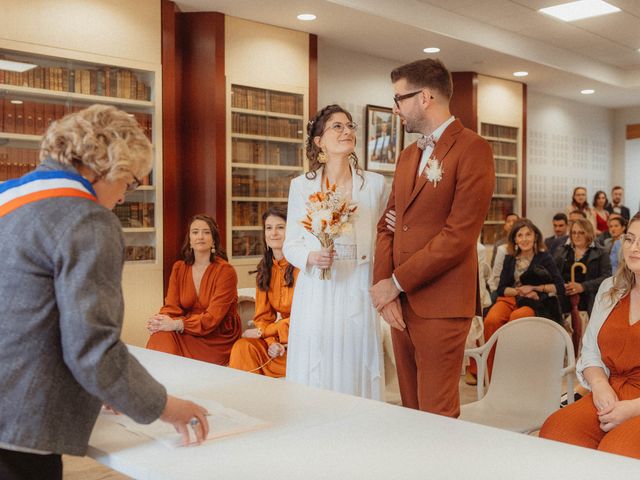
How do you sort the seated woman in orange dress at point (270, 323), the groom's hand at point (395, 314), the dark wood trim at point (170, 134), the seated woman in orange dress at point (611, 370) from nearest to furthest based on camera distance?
the seated woman in orange dress at point (611, 370) < the groom's hand at point (395, 314) < the seated woman in orange dress at point (270, 323) < the dark wood trim at point (170, 134)

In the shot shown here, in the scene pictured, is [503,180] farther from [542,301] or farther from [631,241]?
[631,241]

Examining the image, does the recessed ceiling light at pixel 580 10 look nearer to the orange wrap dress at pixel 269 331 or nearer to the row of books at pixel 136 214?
the row of books at pixel 136 214

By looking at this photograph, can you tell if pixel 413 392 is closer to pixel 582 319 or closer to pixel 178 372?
pixel 178 372

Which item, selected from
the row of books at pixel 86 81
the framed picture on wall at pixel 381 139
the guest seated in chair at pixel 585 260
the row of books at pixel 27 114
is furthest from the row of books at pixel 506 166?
the row of books at pixel 27 114

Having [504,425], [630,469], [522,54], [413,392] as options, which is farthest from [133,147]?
[522,54]

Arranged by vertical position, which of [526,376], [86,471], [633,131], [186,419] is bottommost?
[86,471]

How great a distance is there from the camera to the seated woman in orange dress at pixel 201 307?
162 inches

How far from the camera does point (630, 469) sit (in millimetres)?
1382

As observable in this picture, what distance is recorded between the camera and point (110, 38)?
5.89m

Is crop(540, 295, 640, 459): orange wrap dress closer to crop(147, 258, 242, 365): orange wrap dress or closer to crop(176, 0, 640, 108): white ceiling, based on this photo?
crop(147, 258, 242, 365): orange wrap dress

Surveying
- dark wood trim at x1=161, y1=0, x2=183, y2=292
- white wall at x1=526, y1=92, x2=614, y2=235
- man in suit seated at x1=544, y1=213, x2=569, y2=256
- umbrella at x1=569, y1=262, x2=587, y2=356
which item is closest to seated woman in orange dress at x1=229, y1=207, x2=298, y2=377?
dark wood trim at x1=161, y1=0, x2=183, y2=292

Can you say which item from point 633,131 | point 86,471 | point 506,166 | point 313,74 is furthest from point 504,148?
point 86,471

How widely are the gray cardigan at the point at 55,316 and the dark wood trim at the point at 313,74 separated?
6206 millimetres

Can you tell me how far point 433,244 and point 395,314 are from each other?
304 millimetres
